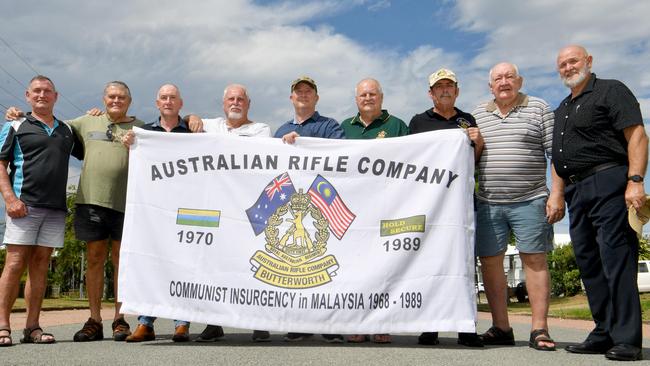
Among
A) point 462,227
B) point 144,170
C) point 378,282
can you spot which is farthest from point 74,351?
point 462,227

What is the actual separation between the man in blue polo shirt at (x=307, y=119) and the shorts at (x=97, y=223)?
72.4 inches

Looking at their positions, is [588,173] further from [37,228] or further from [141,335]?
[37,228]

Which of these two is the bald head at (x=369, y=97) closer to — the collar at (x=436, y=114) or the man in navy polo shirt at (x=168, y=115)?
the collar at (x=436, y=114)

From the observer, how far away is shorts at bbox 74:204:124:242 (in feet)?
19.4

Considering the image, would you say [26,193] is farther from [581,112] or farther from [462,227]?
[581,112]

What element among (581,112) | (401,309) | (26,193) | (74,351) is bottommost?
(74,351)

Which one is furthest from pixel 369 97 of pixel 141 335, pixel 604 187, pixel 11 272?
pixel 11 272

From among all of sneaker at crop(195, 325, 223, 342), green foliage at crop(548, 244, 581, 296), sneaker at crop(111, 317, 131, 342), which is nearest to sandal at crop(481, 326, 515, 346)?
sneaker at crop(195, 325, 223, 342)

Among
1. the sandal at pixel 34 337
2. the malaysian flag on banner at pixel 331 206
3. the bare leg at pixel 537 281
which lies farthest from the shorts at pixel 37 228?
the bare leg at pixel 537 281

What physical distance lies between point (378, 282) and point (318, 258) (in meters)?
0.57

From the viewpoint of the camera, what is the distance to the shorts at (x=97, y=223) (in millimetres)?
5922

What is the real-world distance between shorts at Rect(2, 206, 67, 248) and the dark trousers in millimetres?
4833

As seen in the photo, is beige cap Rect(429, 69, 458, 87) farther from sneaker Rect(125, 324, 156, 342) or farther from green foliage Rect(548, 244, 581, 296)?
green foliage Rect(548, 244, 581, 296)

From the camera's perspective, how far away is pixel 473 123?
578cm
